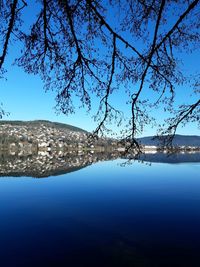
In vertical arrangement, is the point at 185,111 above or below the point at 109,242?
above

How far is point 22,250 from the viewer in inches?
938

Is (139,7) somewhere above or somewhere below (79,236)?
above

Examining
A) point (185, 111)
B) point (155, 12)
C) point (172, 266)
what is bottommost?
point (172, 266)

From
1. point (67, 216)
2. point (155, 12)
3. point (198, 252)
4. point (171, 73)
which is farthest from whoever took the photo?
point (67, 216)

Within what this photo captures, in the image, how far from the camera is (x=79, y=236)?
2705cm

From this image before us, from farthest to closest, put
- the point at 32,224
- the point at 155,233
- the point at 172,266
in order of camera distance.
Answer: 1. the point at 32,224
2. the point at 155,233
3. the point at 172,266

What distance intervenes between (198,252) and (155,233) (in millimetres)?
5137

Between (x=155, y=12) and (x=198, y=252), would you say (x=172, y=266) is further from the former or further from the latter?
(x=155, y=12)

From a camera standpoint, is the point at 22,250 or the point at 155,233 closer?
the point at 22,250

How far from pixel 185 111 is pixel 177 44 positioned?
211cm

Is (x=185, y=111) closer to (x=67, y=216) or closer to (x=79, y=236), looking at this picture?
(x=79, y=236)

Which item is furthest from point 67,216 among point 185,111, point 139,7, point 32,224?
point 139,7

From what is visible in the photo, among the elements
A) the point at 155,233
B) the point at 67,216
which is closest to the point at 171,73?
the point at 155,233

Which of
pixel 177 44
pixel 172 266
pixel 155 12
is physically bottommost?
pixel 172 266
